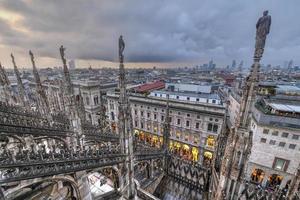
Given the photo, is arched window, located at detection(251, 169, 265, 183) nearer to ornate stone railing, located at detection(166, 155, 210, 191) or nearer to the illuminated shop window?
the illuminated shop window

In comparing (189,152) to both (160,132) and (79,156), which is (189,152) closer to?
(160,132)

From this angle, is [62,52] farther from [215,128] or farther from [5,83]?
[215,128]

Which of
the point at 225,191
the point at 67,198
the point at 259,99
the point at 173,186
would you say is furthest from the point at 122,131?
the point at 259,99

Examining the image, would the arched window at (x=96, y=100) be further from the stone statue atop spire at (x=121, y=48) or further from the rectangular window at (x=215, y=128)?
the stone statue atop spire at (x=121, y=48)

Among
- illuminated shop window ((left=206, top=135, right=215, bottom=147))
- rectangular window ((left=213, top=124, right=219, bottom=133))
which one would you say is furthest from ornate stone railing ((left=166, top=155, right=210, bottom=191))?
illuminated shop window ((left=206, top=135, right=215, bottom=147))

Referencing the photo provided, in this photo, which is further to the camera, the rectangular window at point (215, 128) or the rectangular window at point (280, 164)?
the rectangular window at point (215, 128)

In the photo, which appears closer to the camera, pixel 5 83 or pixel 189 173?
pixel 189 173

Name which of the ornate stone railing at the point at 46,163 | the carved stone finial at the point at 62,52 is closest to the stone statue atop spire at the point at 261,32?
the ornate stone railing at the point at 46,163

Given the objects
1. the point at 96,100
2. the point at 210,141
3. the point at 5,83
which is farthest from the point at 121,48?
the point at 96,100
